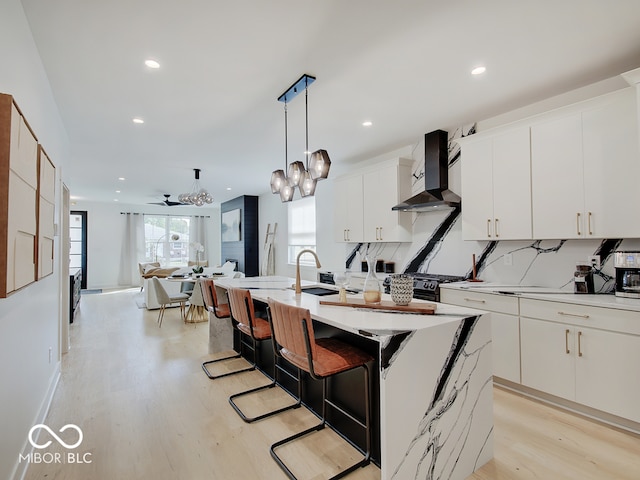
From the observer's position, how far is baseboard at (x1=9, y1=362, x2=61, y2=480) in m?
1.85

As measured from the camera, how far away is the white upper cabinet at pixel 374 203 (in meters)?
4.29

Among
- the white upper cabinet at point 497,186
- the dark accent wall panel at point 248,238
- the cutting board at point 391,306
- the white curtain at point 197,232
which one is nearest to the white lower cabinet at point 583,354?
the white upper cabinet at point 497,186

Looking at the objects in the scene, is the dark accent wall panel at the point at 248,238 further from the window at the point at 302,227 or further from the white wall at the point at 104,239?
the white wall at the point at 104,239

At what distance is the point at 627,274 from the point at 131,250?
37.5 ft

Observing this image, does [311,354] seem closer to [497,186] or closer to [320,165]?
[320,165]

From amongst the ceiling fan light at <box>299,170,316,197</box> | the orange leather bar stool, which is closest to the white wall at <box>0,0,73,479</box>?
the orange leather bar stool

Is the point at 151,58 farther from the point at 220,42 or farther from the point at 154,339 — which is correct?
the point at 154,339

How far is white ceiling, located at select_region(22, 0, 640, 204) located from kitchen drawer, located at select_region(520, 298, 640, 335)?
1.81 m

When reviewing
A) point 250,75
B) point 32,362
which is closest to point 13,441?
point 32,362

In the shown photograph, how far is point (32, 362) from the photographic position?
2271 millimetres

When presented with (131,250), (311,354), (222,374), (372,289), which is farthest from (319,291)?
(131,250)

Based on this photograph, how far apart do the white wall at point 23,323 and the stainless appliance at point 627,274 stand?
3906 millimetres

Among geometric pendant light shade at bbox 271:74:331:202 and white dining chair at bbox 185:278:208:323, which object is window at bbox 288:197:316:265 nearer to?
white dining chair at bbox 185:278:208:323

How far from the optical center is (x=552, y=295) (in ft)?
8.76
